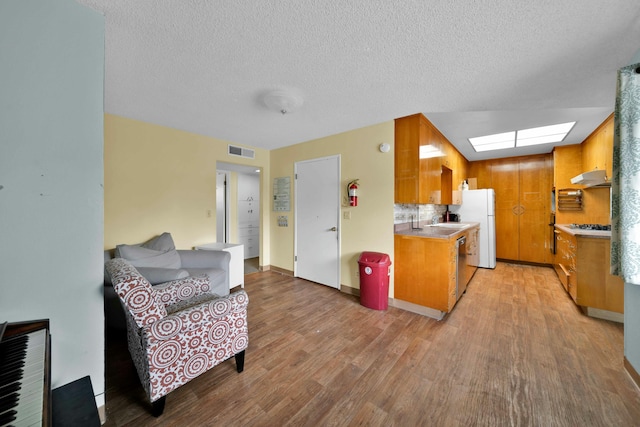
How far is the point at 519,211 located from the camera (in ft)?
15.9

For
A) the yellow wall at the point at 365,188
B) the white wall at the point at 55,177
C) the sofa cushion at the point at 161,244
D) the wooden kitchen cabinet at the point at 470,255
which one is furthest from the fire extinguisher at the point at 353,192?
the white wall at the point at 55,177

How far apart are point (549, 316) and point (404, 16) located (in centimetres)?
331

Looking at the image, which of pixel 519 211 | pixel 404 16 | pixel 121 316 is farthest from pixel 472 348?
pixel 519 211

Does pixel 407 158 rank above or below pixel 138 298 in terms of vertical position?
above

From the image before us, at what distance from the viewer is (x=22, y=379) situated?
2.34ft

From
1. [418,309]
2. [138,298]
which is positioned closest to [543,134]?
[418,309]

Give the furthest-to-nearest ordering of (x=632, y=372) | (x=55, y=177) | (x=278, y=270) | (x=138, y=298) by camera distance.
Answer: (x=278, y=270), (x=632, y=372), (x=138, y=298), (x=55, y=177)

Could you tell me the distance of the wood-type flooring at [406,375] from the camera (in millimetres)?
1345

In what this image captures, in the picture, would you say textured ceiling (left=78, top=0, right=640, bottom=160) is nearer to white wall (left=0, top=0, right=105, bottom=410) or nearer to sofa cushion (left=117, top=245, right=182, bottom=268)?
white wall (left=0, top=0, right=105, bottom=410)

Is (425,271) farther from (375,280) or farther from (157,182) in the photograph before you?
(157,182)

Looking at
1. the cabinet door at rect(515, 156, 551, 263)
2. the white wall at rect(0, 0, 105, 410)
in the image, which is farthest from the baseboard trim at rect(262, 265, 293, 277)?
the cabinet door at rect(515, 156, 551, 263)

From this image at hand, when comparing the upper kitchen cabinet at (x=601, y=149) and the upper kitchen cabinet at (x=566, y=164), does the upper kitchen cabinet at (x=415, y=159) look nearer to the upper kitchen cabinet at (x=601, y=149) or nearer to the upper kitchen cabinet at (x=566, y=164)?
the upper kitchen cabinet at (x=601, y=149)

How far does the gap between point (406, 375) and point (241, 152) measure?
3.66m

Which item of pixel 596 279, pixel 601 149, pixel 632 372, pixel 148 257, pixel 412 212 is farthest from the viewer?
pixel 412 212
